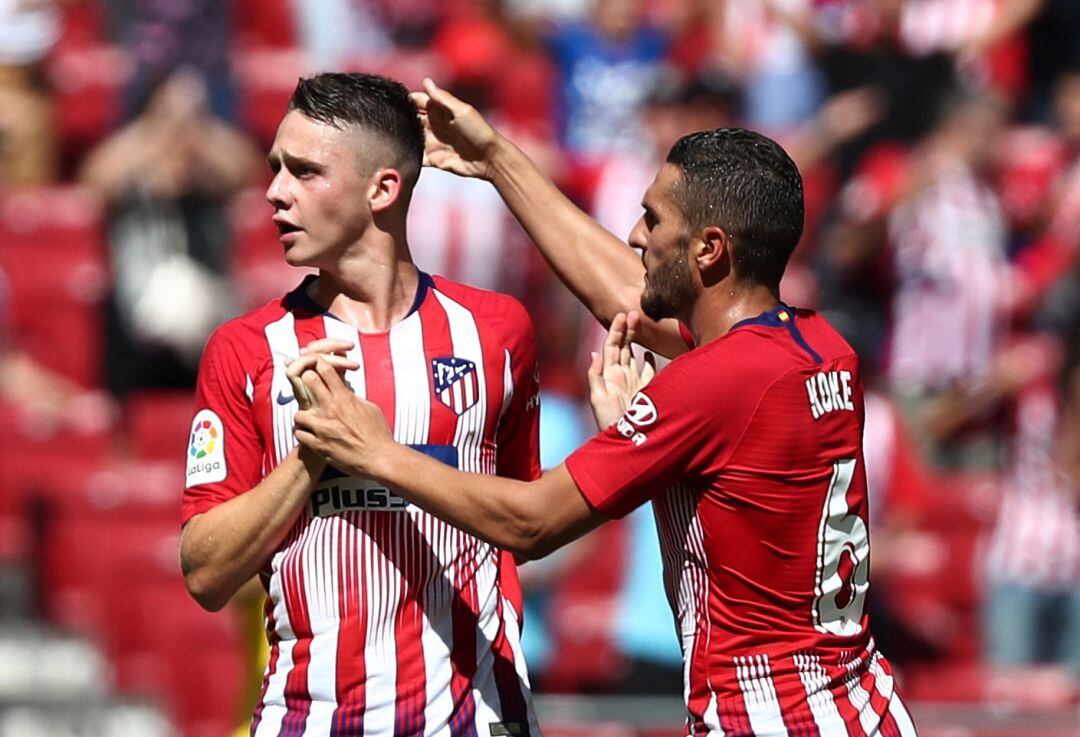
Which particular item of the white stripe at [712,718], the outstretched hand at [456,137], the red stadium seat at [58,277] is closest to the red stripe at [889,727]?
the white stripe at [712,718]

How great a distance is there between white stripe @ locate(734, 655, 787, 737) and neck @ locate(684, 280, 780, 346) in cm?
68

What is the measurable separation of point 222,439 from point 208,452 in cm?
4

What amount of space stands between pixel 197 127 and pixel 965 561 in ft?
15.7

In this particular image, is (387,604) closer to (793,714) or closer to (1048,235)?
(793,714)

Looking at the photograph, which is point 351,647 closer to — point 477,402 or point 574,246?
point 477,402

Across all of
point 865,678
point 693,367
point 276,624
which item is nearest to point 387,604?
point 276,624

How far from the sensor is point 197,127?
911 cm

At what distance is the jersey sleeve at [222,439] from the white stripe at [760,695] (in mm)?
1073

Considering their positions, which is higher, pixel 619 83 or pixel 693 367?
pixel 619 83

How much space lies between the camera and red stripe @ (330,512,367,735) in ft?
11.0

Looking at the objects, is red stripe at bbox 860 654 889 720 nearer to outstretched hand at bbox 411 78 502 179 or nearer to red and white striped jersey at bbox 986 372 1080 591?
outstretched hand at bbox 411 78 502 179

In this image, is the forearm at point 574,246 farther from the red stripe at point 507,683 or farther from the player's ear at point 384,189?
the red stripe at point 507,683

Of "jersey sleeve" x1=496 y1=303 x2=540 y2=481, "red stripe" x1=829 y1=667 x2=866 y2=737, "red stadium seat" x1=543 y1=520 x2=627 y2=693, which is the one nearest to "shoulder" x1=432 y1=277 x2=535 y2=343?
"jersey sleeve" x1=496 y1=303 x2=540 y2=481

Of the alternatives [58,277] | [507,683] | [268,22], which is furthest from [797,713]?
[268,22]
